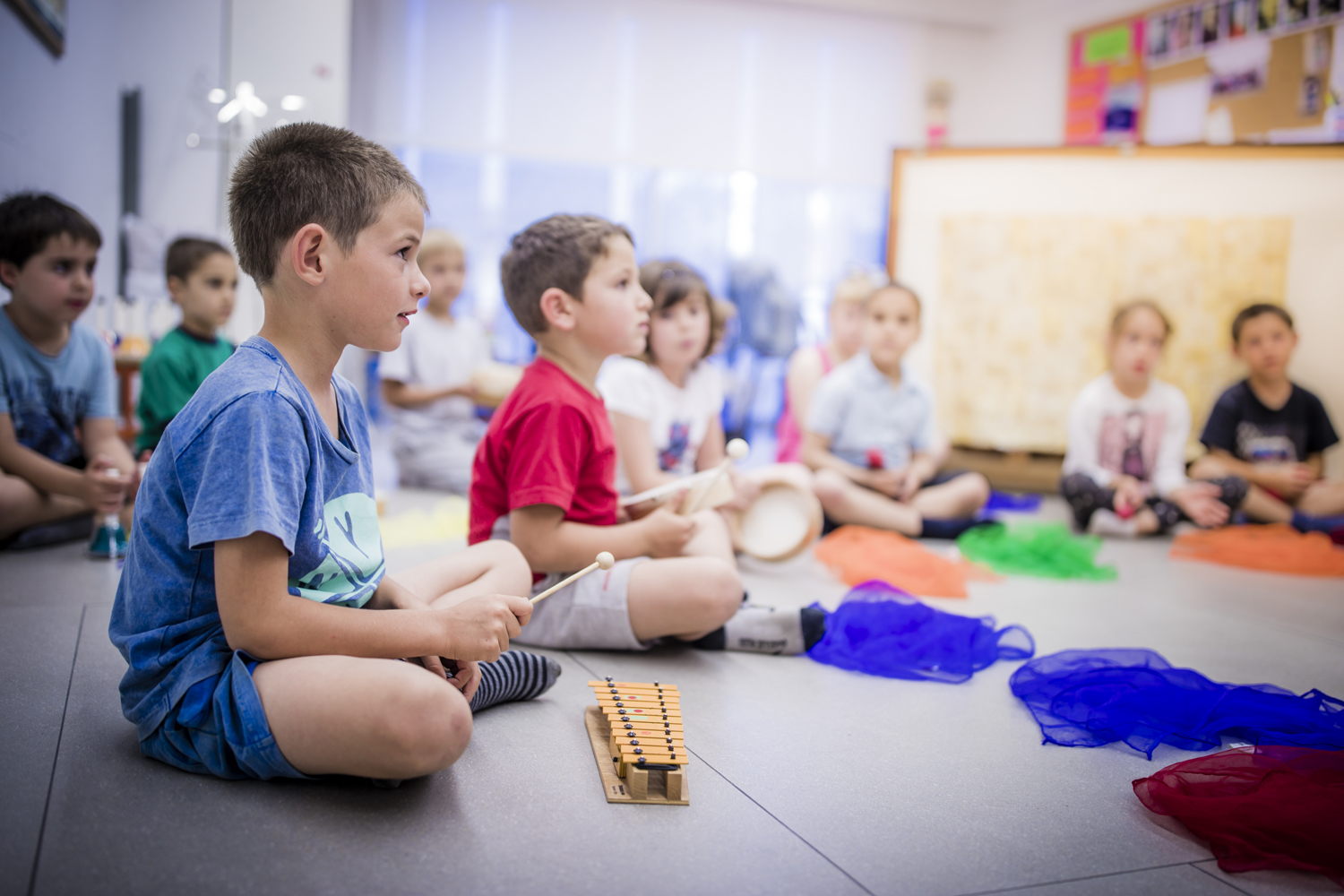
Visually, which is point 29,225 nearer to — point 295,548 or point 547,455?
point 547,455

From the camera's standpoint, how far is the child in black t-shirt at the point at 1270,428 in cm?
307

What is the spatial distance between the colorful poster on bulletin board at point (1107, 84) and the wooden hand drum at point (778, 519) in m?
3.35

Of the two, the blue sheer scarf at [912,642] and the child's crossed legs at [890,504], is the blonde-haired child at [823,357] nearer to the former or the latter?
the child's crossed legs at [890,504]

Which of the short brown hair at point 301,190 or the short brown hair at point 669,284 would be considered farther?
the short brown hair at point 669,284

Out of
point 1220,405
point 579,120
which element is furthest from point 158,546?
point 579,120

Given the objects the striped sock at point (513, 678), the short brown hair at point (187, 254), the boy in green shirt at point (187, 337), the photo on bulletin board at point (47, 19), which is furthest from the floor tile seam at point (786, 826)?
the photo on bulletin board at point (47, 19)

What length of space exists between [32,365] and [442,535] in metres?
0.95

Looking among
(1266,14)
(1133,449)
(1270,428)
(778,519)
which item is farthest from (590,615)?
(1266,14)

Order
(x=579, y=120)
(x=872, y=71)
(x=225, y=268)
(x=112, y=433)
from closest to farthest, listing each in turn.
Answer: (x=112, y=433), (x=225, y=268), (x=579, y=120), (x=872, y=71)

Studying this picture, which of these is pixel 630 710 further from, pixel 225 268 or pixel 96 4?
pixel 96 4

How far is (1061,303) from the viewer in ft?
12.0

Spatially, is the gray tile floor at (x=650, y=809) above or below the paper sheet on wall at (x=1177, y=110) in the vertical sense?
below

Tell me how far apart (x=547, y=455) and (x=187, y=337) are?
1.51 m

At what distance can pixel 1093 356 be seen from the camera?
3.63 m
